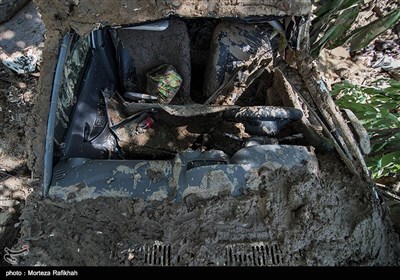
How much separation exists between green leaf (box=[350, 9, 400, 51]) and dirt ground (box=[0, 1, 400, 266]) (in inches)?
76.5

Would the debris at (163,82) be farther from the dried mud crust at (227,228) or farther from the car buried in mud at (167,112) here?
the dried mud crust at (227,228)

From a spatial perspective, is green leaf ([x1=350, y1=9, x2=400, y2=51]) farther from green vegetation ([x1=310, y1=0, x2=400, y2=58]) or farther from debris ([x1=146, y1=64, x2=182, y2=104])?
debris ([x1=146, y1=64, x2=182, y2=104])

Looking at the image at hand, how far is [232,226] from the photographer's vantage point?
1.88 metres

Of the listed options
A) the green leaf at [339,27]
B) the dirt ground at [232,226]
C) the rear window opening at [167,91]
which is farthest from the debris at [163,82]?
the green leaf at [339,27]

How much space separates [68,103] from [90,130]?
26 cm

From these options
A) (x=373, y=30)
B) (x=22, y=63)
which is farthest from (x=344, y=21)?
(x=22, y=63)

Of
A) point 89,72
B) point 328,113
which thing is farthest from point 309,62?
point 89,72

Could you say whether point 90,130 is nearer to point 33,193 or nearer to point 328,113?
point 33,193

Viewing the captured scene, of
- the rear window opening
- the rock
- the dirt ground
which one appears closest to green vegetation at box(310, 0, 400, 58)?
the rear window opening

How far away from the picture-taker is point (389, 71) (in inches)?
168

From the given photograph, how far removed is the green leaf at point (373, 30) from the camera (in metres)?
3.45

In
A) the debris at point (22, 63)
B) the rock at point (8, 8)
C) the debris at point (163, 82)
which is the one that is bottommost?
the debris at point (22, 63)

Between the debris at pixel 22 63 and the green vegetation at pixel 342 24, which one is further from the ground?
the green vegetation at pixel 342 24

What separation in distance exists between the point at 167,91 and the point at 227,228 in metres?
1.18
